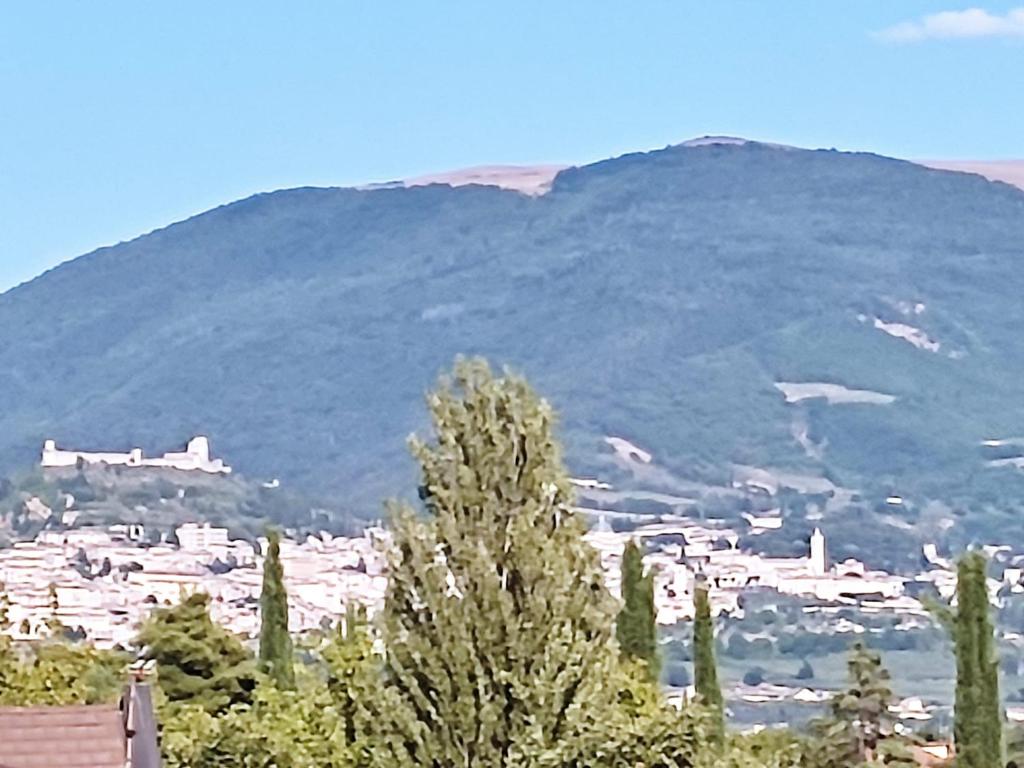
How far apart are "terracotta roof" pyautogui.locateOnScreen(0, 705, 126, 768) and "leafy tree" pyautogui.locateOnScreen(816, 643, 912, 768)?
71.1 ft

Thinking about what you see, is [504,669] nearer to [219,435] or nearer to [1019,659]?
[1019,659]

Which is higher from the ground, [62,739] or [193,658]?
[193,658]

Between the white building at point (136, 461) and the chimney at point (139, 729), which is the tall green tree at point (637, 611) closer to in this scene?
the chimney at point (139, 729)

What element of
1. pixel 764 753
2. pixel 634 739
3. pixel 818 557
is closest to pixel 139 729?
pixel 634 739

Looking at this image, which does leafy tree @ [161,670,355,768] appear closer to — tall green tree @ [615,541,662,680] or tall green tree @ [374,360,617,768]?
tall green tree @ [374,360,617,768]

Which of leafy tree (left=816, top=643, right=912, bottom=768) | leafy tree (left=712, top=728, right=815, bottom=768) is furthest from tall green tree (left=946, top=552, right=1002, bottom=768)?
leafy tree (left=816, top=643, right=912, bottom=768)

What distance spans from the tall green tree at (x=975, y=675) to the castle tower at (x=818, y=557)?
93221 mm

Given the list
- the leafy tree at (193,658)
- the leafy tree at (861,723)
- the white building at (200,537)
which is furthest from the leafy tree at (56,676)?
the white building at (200,537)

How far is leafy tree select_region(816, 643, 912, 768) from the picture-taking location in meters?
32.7

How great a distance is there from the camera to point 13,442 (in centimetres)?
19025

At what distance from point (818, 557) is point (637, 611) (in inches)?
3835

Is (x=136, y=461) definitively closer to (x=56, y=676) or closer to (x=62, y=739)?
(x=56, y=676)

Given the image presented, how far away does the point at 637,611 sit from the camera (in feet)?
104

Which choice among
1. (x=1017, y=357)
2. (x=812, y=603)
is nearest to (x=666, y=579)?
(x=812, y=603)
